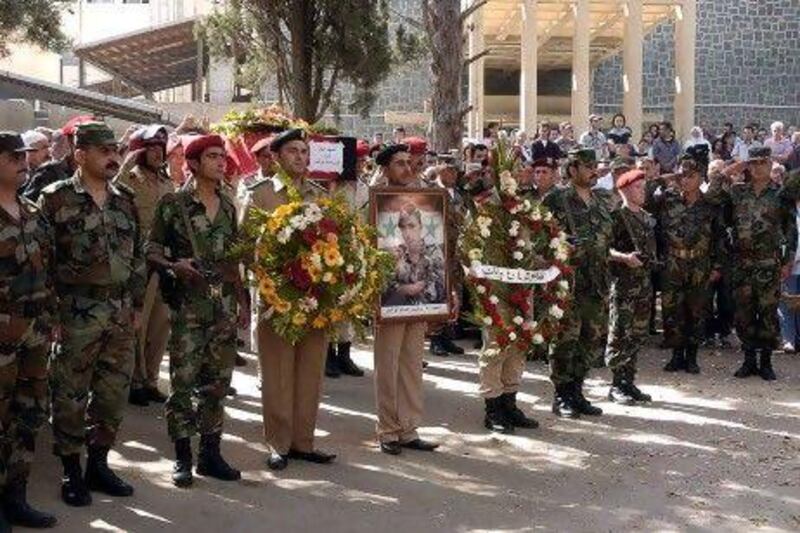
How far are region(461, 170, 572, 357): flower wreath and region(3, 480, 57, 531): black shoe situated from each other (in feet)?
10.8

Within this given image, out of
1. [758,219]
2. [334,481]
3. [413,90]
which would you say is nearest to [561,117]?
[413,90]

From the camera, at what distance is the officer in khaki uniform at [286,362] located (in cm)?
654

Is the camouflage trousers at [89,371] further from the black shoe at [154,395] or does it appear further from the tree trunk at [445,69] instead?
the tree trunk at [445,69]

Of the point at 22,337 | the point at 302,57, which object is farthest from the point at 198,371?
the point at 302,57

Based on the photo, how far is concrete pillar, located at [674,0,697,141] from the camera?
2358cm

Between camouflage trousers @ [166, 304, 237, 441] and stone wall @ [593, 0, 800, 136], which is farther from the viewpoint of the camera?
stone wall @ [593, 0, 800, 136]

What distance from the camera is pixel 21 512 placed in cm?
536

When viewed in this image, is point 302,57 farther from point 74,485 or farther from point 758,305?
point 74,485

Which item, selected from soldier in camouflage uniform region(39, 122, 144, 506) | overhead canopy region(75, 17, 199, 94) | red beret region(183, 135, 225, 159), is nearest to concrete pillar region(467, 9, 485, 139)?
overhead canopy region(75, 17, 199, 94)

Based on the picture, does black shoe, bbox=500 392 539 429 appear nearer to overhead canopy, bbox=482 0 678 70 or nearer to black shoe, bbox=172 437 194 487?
black shoe, bbox=172 437 194 487

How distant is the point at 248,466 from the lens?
6.64 meters

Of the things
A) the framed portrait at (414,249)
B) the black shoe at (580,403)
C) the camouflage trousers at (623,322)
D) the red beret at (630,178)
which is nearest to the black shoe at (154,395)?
the framed portrait at (414,249)

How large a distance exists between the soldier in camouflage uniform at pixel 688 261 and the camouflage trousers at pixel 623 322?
1677mm

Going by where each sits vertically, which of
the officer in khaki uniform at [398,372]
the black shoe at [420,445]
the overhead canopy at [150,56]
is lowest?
the black shoe at [420,445]
